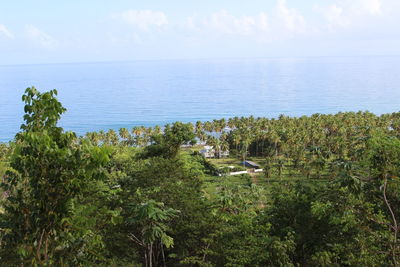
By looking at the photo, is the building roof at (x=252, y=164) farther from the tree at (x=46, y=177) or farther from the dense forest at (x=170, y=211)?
the tree at (x=46, y=177)

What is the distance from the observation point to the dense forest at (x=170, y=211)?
4590mm

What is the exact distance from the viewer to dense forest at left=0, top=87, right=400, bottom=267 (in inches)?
181

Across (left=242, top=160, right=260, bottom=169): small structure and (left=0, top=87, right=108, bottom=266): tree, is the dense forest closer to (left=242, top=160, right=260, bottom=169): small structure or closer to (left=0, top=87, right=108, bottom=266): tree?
(left=0, top=87, right=108, bottom=266): tree

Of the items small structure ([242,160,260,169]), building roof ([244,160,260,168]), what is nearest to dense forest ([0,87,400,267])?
small structure ([242,160,260,169])

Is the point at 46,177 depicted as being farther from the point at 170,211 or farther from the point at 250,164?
the point at 250,164

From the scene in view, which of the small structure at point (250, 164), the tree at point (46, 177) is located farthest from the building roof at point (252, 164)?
the tree at point (46, 177)

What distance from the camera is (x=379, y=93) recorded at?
176500mm

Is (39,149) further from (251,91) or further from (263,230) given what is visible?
(251,91)

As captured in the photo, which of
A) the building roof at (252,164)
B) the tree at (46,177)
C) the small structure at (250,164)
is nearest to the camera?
the tree at (46,177)

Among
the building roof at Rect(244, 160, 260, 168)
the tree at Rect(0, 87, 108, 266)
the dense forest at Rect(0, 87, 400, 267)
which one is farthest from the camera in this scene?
the building roof at Rect(244, 160, 260, 168)

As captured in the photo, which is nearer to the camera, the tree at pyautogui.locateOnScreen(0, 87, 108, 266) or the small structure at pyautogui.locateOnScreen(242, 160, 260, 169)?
the tree at pyautogui.locateOnScreen(0, 87, 108, 266)

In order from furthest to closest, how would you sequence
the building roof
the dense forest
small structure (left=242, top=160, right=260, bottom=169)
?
1. the building roof
2. small structure (left=242, top=160, right=260, bottom=169)
3. the dense forest

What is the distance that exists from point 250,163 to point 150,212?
60.6 meters

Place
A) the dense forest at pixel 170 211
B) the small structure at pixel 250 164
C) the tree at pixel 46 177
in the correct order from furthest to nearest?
the small structure at pixel 250 164 → the dense forest at pixel 170 211 → the tree at pixel 46 177
